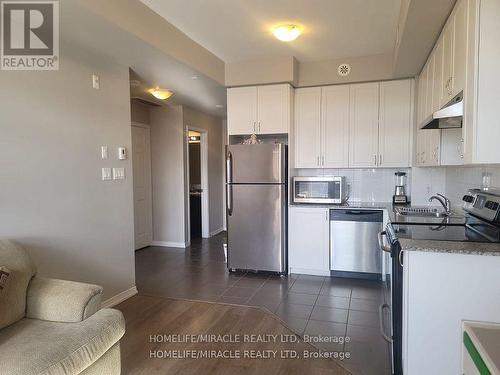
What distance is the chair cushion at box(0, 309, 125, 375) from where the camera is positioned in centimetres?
158

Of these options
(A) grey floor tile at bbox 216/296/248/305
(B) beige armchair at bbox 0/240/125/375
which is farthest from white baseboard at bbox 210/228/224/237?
(B) beige armchair at bbox 0/240/125/375

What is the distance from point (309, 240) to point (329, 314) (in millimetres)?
1191

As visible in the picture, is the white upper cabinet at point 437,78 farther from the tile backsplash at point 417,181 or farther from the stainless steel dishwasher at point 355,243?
the stainless steel dishwasher at point 355,243

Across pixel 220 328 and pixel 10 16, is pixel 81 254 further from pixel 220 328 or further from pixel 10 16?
pixel 10 16

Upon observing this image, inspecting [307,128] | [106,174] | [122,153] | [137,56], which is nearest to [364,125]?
[307,128]

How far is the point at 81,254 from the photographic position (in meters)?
2.97

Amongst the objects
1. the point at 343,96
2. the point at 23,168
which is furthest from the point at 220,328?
the point at 343,96

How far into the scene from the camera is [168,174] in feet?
19.2

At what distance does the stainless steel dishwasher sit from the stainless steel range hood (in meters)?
1.42

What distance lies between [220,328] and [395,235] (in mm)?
1616

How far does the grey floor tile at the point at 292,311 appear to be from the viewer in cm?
312

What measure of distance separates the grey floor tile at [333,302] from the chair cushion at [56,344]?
201 cm

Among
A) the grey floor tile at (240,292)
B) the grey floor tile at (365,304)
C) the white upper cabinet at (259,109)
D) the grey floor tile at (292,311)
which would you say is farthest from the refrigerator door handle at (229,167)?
the grey floor tile at (365,304)

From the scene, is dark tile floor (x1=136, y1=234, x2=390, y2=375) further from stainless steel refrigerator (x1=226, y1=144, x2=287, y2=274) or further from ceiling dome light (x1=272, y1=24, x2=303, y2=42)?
ceiling dome light (x1=272, y1=24, x2=303, y2=42)
